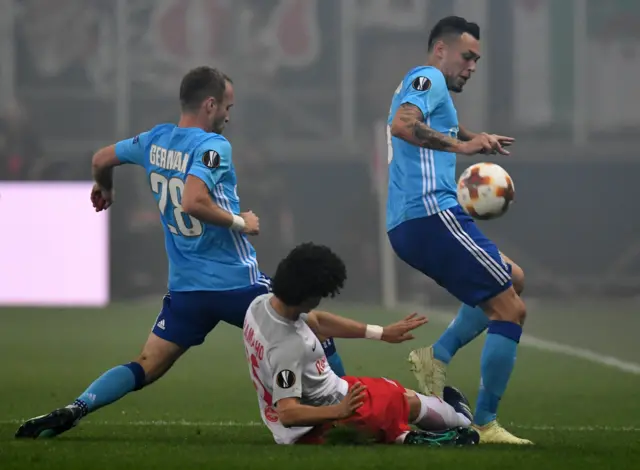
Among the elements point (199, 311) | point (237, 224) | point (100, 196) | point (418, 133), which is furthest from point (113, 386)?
point (418, 133)

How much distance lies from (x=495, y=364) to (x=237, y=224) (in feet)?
4.41

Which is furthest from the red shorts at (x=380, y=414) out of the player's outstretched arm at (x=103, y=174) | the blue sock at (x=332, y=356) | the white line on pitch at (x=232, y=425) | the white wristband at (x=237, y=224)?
the player's outstretched arm at (x=103, y=174)

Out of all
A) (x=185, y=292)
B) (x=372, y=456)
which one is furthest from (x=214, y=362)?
(x=372, y=456)

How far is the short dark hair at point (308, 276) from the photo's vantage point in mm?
6273

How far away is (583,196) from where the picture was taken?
25.0 meters

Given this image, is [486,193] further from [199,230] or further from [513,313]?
[199,230]

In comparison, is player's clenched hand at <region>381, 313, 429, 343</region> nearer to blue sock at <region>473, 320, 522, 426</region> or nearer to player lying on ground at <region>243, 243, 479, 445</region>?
player lying on ground at <region>243, 243, 479, 445</region>

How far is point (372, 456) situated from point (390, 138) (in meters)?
1.88

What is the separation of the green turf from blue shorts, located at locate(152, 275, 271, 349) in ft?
1.61

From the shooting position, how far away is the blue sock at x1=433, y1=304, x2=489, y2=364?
770cm

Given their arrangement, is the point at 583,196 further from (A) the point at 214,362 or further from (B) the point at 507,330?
(B) the point at 507,330

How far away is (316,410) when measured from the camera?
627 cm

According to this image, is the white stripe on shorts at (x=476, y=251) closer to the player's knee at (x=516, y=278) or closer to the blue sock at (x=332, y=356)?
the player's knee at (x=516, y=278)

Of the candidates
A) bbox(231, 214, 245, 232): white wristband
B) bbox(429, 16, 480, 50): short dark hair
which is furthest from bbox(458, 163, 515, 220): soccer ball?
bbox(231, 214, 245, 232): white wristband
